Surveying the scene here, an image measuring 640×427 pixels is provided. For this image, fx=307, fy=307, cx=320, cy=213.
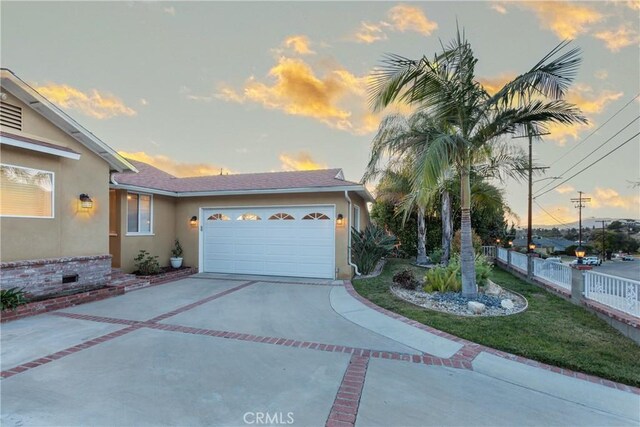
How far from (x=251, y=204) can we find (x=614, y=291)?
33.5 feet

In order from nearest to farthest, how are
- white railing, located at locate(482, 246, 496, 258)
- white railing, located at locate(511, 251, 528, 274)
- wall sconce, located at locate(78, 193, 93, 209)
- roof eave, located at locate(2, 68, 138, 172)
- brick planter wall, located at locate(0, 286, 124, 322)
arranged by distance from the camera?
Result: brick planter wall, located at locate(0, 286, 124, 322)
roof eave, located at locate(2, 68, 138, 172)
wall sconce, located at locate(78, 193, 93, 209)
white railing, located at locate(511, 251, 528, 274)
white railing, located at locate(482, 246, 496, 258)

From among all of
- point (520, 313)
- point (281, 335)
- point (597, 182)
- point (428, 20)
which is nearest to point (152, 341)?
point (281, 335)

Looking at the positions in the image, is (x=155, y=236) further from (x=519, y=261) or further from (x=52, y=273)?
(x=519, y=261)

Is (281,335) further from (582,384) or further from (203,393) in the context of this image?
(582,384)

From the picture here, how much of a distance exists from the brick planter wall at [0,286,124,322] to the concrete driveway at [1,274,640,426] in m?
0.31

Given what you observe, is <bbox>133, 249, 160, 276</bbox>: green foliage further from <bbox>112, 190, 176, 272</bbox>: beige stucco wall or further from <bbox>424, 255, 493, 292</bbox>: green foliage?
<bbox>424, 255, 493, 292</bbox>: green foliage

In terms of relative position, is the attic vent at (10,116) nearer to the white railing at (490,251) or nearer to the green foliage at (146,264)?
the green foliage at (146,264)

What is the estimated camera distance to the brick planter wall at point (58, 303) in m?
6.04

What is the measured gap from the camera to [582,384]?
364 centimetres

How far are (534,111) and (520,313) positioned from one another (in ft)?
14.5

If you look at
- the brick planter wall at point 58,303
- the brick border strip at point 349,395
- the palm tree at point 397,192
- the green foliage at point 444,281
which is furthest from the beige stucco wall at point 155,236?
the palm tree at point 397,192

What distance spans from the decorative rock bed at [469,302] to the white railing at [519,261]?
13.8 feet

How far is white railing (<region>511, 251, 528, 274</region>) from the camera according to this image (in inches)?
464

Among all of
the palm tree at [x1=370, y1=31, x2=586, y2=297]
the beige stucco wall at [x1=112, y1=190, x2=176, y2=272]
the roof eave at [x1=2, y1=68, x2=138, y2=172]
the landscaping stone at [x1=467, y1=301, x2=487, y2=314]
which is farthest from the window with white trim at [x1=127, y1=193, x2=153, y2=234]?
the landscaping stone at [x1=467, y1=301, x2=487, y2=314]
